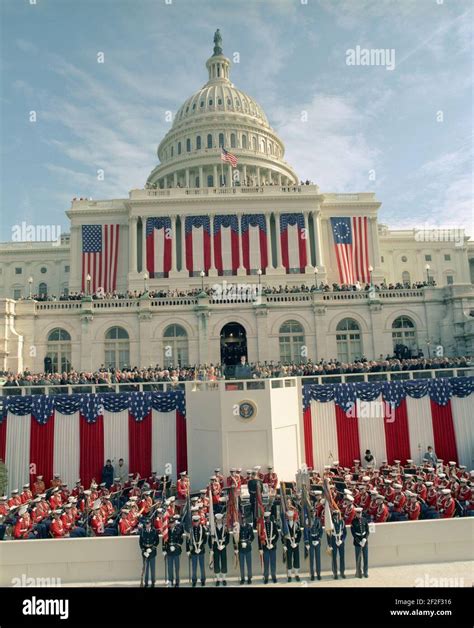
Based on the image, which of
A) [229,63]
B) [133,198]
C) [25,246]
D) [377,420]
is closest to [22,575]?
[377,420]

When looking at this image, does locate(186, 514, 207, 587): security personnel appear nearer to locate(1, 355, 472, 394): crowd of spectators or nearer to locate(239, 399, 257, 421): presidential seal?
locate(239, 399, 257, 421): presidential seal

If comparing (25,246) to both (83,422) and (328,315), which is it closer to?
(328,315)

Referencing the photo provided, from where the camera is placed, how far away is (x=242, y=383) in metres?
23.7

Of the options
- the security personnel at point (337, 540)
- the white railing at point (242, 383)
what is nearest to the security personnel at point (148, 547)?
the security personnel at point (337, 540)

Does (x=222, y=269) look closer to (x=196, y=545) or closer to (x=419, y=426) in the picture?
(x=419, y=426)

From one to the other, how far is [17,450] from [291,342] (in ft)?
72.4

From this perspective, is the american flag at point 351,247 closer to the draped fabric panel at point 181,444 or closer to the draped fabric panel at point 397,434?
the draped fabric panel at point 397,434

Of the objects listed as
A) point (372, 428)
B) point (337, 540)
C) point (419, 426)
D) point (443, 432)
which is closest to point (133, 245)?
point (372, 428)

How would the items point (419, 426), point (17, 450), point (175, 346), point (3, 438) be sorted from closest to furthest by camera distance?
point (17, 450), point (3, 438), point (419, 426), point (175, 346)

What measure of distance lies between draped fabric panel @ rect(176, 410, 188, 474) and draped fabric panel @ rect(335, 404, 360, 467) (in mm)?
7864

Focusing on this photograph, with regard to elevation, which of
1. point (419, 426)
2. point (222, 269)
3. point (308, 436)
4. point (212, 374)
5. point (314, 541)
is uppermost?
point (222, 269)

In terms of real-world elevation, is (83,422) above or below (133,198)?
below

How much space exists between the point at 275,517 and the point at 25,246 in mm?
80659
